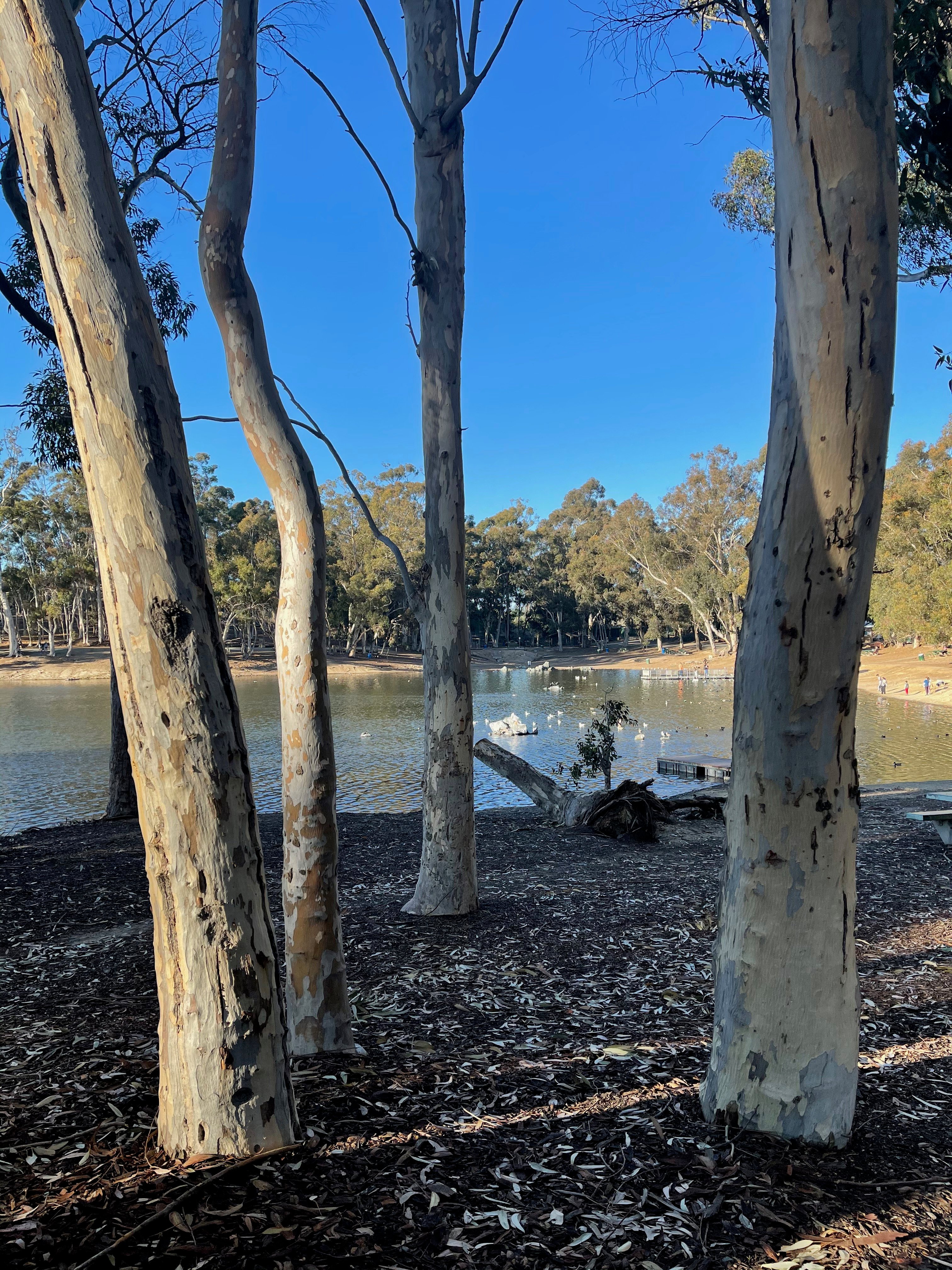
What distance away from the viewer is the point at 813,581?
5.61 feet

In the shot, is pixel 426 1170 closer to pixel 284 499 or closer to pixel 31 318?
pixel 284 499

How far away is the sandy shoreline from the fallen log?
17.6 metres

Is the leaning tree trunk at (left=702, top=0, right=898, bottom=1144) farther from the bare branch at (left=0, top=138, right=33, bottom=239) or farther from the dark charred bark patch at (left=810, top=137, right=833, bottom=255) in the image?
the bare branch at (left=0, top=138, right=33, bottom=239)

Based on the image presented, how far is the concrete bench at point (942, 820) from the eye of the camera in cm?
558

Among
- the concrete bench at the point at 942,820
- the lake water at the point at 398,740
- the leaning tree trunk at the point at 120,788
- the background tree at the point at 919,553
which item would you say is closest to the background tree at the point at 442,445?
the concrete bench at the point at 942,820

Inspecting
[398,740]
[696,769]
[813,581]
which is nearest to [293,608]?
[813,581]

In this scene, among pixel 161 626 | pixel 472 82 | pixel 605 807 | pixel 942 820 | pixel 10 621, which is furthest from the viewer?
pixel 10 621

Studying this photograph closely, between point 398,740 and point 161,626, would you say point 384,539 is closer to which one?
point 161,626

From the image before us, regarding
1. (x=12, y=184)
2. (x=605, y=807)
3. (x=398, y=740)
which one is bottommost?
(x=398, y=740)

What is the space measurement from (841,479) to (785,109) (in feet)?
2.70

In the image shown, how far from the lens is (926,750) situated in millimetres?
15898

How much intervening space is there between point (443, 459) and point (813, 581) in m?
2.74

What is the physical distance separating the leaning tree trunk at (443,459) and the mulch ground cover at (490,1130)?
1.66 feet

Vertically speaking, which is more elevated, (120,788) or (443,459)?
(443,459)
